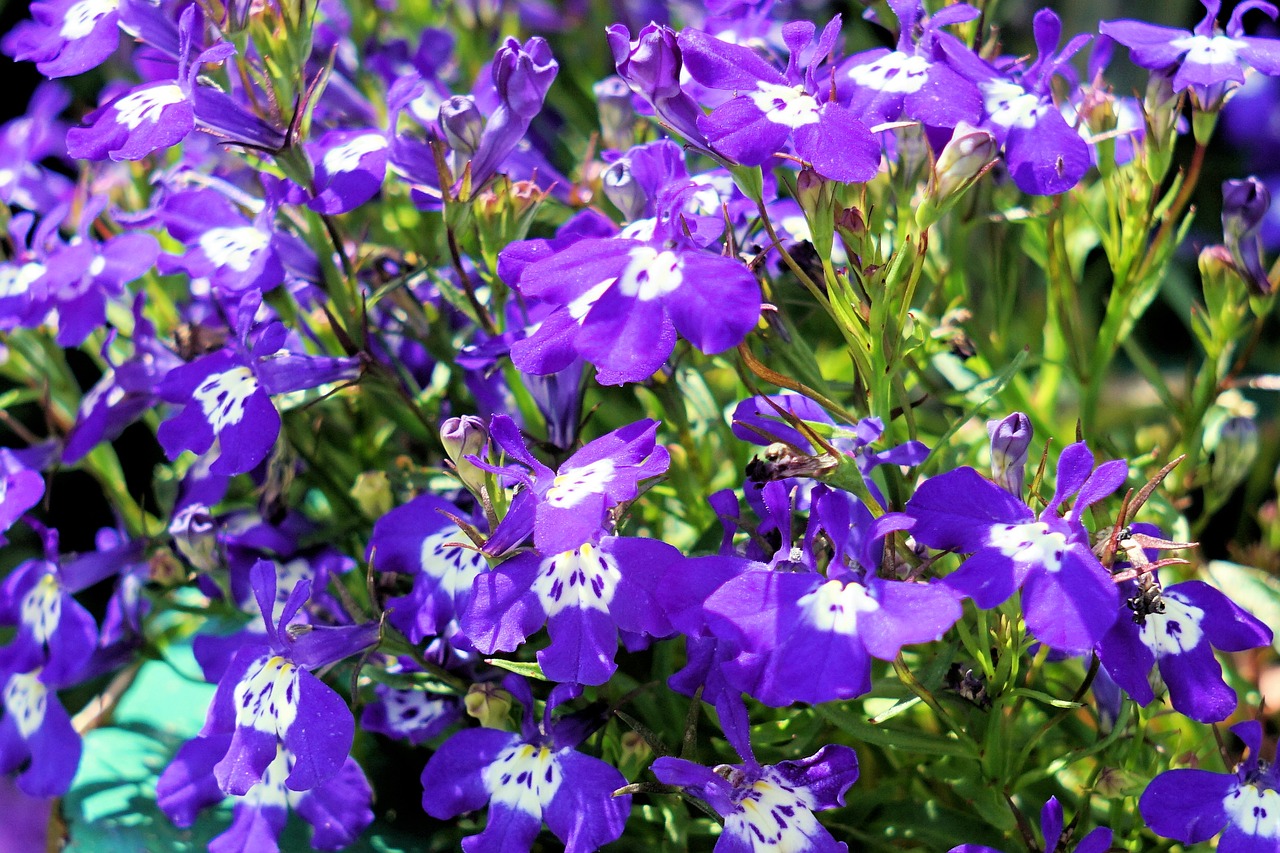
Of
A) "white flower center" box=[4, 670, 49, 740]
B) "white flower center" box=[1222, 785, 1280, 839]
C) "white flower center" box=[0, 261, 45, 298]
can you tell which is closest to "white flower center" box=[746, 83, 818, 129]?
"white flower center" box=[1222, 785, 1280, 839]

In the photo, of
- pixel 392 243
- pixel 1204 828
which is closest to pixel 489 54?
pixel 392 243

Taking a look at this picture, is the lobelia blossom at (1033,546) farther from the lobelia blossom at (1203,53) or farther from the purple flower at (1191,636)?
the lobelia blossom at (1203,53)

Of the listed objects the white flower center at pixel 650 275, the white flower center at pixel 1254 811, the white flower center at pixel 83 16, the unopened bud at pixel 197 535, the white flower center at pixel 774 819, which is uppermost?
the white flower center at pixel 83 16

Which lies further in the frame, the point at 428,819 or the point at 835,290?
the point at 428,819

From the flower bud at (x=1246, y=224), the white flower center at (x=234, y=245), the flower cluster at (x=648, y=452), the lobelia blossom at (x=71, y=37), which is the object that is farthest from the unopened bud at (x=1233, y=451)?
the lobelia blossom at (x=71, y=37)

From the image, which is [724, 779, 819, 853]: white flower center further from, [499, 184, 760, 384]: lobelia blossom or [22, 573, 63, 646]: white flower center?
[22, 573, 63, 646]: white flower center

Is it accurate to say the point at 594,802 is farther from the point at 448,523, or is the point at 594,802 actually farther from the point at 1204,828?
the point at 1204,828
